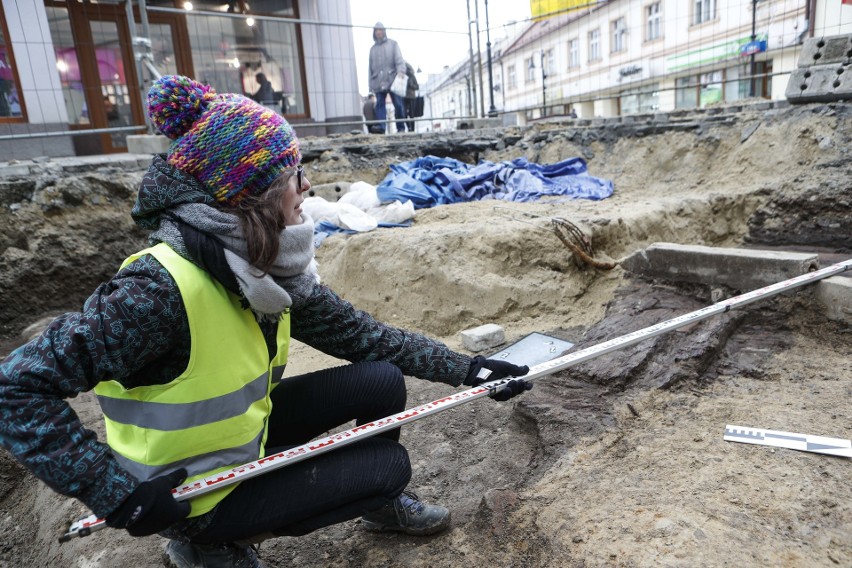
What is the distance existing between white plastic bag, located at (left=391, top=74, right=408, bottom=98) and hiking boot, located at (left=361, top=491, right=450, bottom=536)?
844cm

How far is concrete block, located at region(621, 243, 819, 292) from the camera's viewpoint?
3.34 metres

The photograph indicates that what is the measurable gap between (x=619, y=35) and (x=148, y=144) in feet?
35.5

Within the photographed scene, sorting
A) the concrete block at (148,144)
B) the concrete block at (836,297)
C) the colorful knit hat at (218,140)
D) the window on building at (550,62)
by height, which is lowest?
the concrete block at (836,297)

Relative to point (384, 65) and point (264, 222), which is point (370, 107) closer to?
point (384, 65)

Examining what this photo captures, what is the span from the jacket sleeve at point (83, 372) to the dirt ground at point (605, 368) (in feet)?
3.24

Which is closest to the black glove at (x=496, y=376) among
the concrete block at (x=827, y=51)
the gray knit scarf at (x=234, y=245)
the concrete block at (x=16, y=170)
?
the gray knit scarf at (x=234, y=245)

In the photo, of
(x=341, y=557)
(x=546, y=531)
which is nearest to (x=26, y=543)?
(x=341, y=557)

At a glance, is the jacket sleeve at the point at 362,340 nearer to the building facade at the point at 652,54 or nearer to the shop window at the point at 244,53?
the building facade at the point at 652,54

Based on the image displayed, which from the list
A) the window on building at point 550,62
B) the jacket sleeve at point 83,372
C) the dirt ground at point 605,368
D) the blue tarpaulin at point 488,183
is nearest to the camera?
the jacket sleeve at point 83,372

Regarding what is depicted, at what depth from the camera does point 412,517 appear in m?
1.96

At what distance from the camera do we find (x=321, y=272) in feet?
18.0

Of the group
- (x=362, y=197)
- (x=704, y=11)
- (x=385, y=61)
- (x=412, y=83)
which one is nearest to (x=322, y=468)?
(x=362, y=197)

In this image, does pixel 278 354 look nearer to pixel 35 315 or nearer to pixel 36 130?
pixel 35 315

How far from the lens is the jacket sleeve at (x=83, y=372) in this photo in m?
1.21
